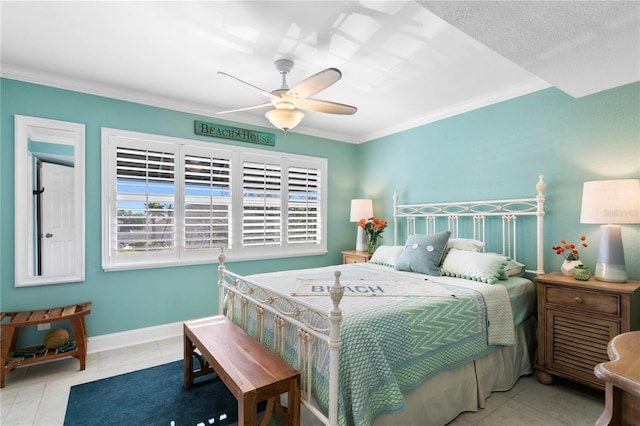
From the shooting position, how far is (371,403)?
59.4 inches

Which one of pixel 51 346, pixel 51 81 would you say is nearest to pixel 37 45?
pixel 51 81

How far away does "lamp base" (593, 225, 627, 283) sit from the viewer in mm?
2254

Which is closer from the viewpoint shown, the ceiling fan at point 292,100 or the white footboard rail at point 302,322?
the white footboard rail at point 302,322

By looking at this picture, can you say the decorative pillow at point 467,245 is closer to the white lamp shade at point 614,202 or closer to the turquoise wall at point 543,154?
the turquoise wall at point 543,154

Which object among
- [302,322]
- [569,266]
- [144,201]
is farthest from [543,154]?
[144,201]

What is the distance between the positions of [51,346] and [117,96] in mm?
2396

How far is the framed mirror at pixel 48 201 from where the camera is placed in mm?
2770

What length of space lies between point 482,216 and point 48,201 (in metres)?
4.26

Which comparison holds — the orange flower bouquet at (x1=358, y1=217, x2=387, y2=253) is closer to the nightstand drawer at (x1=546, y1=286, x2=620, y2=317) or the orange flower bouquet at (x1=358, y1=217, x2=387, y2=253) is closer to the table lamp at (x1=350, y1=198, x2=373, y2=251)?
the table lamp at (x1=350, y1=198, x2=373, y2=251)

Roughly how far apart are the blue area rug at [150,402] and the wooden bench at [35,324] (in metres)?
0.38

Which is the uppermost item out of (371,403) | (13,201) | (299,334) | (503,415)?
(13,201)

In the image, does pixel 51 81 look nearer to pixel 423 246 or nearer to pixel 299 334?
pixel 299 334

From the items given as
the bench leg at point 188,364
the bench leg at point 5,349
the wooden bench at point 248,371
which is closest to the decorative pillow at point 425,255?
the wooden bench at point 248,371

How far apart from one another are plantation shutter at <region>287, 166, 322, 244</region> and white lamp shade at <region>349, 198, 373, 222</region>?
1.70 feet
